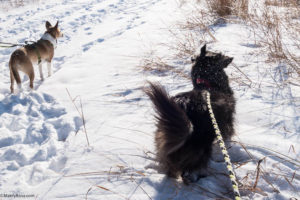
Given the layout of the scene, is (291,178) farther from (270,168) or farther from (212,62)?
(212,62)

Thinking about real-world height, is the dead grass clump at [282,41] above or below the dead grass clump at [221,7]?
below

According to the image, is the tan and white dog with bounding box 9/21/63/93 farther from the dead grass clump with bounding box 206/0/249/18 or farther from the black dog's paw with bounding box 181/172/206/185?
the dead grass clump with bounding box 206/0/249/18

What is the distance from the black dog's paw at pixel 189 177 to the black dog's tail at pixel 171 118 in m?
0.32

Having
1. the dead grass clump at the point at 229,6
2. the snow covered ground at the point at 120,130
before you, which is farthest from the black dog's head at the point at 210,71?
the dead grass clump at the point at 229,6

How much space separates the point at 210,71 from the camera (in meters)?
1.86

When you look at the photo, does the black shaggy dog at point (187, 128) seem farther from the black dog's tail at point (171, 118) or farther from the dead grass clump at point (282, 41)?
the dead grass clump at point (282, 41)

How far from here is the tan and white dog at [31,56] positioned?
3.22 m

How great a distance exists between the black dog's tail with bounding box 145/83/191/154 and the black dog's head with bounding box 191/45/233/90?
0.64 meters

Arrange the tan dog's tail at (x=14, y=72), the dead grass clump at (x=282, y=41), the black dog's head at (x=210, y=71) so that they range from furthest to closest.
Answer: the tan dog's tail at (x=14, y=72) < the dead grass clump at (x=282, y=41) < the black dog's head at (x=210, y=71)

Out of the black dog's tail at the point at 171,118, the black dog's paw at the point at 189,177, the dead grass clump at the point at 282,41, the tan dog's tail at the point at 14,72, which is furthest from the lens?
the tan dog's tail at the point at 14,72

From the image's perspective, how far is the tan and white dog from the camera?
3217mm

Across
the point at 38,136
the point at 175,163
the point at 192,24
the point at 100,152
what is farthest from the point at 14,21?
the point at 175,163

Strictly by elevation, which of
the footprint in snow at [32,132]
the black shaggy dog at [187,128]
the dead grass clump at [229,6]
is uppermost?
the dead grass clump at [229,6]

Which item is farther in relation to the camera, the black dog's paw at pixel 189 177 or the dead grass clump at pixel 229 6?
the dead grass clump at pixel 229 6
